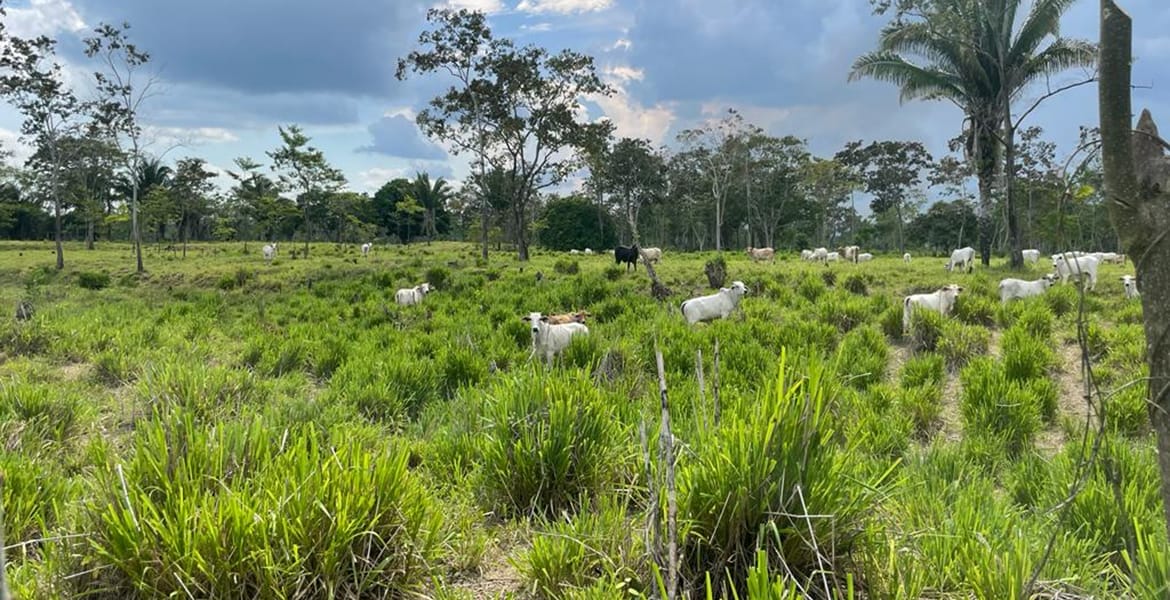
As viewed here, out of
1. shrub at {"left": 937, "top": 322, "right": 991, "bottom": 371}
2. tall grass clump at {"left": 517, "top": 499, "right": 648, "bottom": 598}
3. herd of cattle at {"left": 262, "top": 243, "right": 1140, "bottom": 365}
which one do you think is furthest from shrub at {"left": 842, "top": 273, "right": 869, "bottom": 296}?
tall grass clump at {"left": 517, "top": 499, "right": 648, "bottom": 598}

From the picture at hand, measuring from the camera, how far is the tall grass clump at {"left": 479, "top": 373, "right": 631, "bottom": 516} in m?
3.23

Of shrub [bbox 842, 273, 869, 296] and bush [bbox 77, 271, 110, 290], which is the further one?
bush [bbox 77, 271, 110, 290]

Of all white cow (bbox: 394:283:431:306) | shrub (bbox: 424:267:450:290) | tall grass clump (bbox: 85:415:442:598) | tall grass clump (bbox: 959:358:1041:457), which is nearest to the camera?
tall grass clump (bbox: 85:415:442:598)

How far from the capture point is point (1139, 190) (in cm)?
141

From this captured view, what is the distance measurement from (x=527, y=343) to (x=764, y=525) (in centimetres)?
669

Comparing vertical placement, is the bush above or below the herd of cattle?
above

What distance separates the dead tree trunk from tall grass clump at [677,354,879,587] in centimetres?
105

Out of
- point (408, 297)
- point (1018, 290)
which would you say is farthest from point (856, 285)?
point (408, 297)

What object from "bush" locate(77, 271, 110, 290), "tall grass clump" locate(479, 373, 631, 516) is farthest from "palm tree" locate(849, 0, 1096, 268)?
"bush" locate(77, 271, 110, 290)

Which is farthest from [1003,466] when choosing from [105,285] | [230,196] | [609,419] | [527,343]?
[230,196]

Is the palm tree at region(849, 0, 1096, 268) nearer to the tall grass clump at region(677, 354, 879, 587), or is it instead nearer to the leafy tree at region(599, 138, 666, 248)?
the tall grass clump at region(677, 354, 879, 587)

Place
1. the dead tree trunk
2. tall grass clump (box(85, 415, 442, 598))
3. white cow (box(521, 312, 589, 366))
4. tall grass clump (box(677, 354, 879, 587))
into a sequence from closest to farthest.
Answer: the dead tree trunk → tall grass clump (box(85, 415, 442, 598)) → tall grass clump (box(677, 354, 879, 587)) → white cow (box(521, 312, 589, 366))

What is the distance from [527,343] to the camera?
8758 millimetres

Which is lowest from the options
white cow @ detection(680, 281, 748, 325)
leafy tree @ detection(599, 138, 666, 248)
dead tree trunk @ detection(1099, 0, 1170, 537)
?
white cow @ detection(680, 281, 748, 325)
